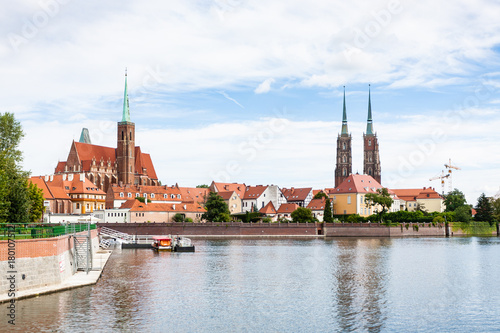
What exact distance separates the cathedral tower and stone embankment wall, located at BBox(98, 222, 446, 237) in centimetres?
4744

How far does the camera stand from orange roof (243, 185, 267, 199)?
158 m

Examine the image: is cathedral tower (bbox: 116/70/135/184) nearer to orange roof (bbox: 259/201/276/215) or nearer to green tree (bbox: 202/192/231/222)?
orange roof (bbox: 259/201/276/215)

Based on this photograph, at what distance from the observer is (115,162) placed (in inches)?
6176

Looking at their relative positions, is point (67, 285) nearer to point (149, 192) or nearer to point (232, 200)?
point (149, 192)

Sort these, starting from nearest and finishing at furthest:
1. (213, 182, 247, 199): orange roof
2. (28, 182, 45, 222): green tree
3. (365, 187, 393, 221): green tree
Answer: (28, 182, 45, 222): green tree
(365, 187, 393, 221): green tree
(213, 182, 247, 199): orange roof

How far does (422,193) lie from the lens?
18612 centimetres

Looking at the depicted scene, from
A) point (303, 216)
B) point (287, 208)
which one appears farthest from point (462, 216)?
point (287, 208)

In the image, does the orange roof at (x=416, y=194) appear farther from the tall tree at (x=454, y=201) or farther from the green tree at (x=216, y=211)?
the green tree at (x=216, y=211)

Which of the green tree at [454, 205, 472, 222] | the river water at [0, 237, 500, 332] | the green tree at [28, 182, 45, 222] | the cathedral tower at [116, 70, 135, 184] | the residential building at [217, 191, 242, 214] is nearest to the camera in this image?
the river water at [0, 237, 500, 332]

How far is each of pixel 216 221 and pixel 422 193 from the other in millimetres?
89758

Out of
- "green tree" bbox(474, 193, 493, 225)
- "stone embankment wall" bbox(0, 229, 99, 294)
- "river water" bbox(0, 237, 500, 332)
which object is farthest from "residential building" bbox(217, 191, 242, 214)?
"stone embankment wall" bbox(0, 229, 99, 294)

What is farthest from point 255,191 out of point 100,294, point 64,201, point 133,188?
point 100,294

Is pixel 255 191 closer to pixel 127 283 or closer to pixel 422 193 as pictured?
pixel 422 193

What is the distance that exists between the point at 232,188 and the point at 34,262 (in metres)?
132
